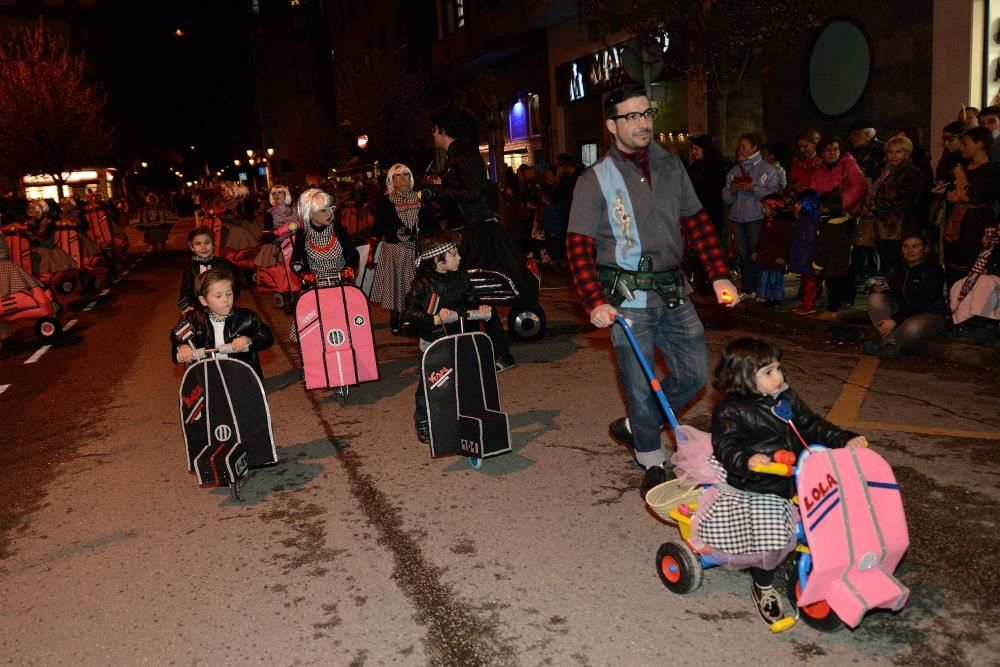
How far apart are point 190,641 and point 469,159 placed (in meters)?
5.22

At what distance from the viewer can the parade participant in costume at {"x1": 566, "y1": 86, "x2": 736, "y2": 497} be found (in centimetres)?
464

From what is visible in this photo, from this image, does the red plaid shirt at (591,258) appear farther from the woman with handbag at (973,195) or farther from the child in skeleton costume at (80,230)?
the child in skeleton costume at (80,230)

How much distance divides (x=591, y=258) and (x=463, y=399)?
1518 mm

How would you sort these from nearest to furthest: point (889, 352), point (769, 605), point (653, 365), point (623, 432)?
point (769, 605)
point (653, 365)
point (623, 432)
point (889, 352)

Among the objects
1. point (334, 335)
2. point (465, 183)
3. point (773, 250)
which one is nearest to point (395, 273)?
point (465, 183)

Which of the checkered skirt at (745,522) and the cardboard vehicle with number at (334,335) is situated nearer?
the checkered skirt at (745,522)

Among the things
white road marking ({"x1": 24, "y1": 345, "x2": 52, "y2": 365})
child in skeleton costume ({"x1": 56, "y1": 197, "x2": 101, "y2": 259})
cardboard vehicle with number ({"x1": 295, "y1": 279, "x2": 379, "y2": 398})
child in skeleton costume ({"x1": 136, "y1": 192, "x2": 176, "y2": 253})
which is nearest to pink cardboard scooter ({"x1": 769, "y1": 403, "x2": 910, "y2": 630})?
cardboard vehicle with number ({"x1": 295, "y1": 279, "x2": 379, "y2": 398})

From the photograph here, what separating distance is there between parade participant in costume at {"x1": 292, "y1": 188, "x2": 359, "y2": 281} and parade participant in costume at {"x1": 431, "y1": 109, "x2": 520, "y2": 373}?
101 cm

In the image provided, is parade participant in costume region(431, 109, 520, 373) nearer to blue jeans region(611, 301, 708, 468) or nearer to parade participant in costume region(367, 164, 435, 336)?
parade participant in costume region(367, 164, 435, 336)

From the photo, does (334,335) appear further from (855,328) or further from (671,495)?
(855,328)

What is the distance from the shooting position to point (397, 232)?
9328 mm

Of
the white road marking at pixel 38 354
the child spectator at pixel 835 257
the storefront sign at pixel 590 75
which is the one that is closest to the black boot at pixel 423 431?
the child spectator at pixel 835 257

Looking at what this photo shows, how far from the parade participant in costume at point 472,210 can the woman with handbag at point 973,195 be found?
415 cm

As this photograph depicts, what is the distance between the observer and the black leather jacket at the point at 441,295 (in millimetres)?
6191
